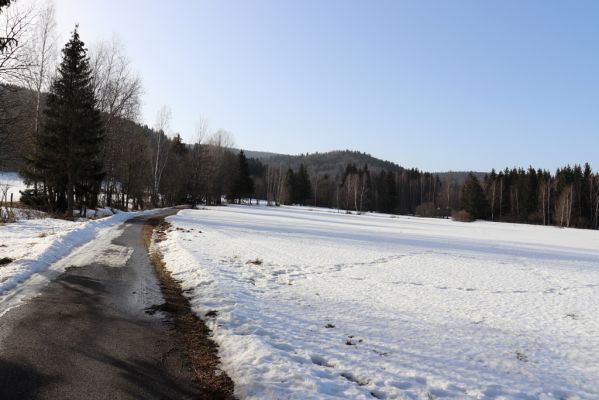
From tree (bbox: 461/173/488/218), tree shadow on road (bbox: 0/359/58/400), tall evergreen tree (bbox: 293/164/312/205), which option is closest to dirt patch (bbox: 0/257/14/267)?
tree shadow on road (bbox: 0/359/58/400)

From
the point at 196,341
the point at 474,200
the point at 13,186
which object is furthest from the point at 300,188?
the point at 196,341

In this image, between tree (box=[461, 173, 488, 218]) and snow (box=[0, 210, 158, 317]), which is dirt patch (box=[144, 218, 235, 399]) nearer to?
snow (box=[0, 210, 158, 317])

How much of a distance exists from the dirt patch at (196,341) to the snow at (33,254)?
2.60 meters

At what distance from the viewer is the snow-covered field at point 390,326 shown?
564 cm

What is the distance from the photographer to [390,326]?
8.21m

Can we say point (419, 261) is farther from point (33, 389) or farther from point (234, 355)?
point (33, 389)

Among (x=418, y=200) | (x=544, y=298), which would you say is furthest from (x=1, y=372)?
(x=418, y=200)

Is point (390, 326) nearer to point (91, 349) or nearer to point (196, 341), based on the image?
point (196, 341)

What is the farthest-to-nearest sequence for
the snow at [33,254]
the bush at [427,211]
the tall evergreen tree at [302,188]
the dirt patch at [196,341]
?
the tall evergreen tree at [302,188], the bush at [427,211], the snow at [33,254], the dirt patch at [196,341]

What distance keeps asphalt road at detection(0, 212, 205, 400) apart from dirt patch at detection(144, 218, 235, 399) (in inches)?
5.6

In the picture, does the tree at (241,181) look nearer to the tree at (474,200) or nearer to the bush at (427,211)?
the bush at (427,211)

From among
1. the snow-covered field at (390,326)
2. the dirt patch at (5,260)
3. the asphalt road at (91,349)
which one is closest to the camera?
the asphalt road at (91,349)

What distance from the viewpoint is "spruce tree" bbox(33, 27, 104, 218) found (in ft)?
93.4

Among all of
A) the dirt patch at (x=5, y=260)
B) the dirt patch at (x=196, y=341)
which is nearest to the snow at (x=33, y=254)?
the dirt patch at (x=5, y=260)
